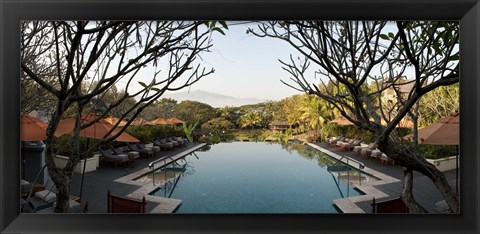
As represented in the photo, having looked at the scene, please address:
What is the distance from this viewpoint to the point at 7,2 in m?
1.44

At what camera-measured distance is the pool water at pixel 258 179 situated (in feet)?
15.4

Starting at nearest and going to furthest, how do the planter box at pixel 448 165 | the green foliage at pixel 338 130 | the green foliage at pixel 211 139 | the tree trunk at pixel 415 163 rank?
the tree trunk at pixel 415 163 < the planter box at pixel 448 165 < the green foliage at pixel 211 139 < the green foliage at pixel 338 130

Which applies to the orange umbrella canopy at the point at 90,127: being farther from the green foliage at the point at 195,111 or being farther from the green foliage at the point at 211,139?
the green foliage at the point at 211,139

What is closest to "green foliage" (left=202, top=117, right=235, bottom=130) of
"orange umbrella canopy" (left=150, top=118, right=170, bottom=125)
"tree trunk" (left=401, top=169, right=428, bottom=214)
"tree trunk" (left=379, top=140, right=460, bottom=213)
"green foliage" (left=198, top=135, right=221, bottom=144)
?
"green foliage" (left=198, top=135, right=221, bottom=144)

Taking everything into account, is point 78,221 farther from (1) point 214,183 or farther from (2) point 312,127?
(2) point 312,127

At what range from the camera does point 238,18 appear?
1471mm

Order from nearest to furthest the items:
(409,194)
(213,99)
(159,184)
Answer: (409,194) < (159,184) < (213,99)

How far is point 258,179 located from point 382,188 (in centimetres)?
240

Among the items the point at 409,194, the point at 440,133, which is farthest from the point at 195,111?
the point at 409,194

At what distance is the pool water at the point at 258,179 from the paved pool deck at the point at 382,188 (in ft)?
0.75

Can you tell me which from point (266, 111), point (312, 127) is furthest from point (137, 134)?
point (312, 127)

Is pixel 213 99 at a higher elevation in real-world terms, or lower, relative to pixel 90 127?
higher

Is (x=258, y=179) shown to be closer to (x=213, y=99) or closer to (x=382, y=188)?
(x=213, y=99)

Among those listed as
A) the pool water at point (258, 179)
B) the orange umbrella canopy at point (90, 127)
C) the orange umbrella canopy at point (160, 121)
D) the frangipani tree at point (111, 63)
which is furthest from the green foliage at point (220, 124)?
the frangipani tree at point (111, 63)
